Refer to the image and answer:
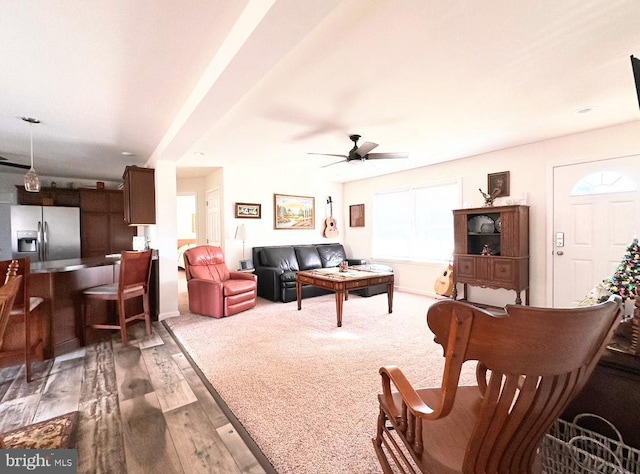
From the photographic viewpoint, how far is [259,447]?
61.9 inches

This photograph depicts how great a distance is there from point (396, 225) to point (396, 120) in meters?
3.12

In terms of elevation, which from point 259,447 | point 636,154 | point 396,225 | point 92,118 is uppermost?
point 92,118

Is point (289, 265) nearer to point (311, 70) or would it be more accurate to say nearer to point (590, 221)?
point (311, 70)

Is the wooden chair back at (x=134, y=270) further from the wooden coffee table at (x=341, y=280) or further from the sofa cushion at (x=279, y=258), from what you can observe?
the sofa cushion at (x=279, y=258)

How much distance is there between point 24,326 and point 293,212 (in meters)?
4.38

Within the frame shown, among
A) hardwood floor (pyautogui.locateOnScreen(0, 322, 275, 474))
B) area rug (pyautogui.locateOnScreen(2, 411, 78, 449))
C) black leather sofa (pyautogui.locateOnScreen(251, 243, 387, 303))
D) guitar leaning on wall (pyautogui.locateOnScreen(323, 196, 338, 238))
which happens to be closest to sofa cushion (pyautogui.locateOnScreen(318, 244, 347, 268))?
black leather sofa (pyautogui.locateOnScreen(251, 243, 387, 303))

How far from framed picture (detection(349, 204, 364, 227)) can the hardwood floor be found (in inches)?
185

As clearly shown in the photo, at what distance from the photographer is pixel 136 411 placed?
187 cm

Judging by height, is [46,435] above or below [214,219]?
below

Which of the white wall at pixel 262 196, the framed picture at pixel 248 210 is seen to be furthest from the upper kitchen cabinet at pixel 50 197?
the framed picture at pixel 248 210

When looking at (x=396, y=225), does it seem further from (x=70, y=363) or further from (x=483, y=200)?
(x=70, y=363)

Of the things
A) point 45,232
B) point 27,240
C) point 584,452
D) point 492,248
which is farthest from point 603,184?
point 27,240

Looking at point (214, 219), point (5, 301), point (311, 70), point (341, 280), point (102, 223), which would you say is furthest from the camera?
point (214, 219)

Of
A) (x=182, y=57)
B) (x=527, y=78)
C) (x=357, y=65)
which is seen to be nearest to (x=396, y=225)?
(x=527, y=78)
